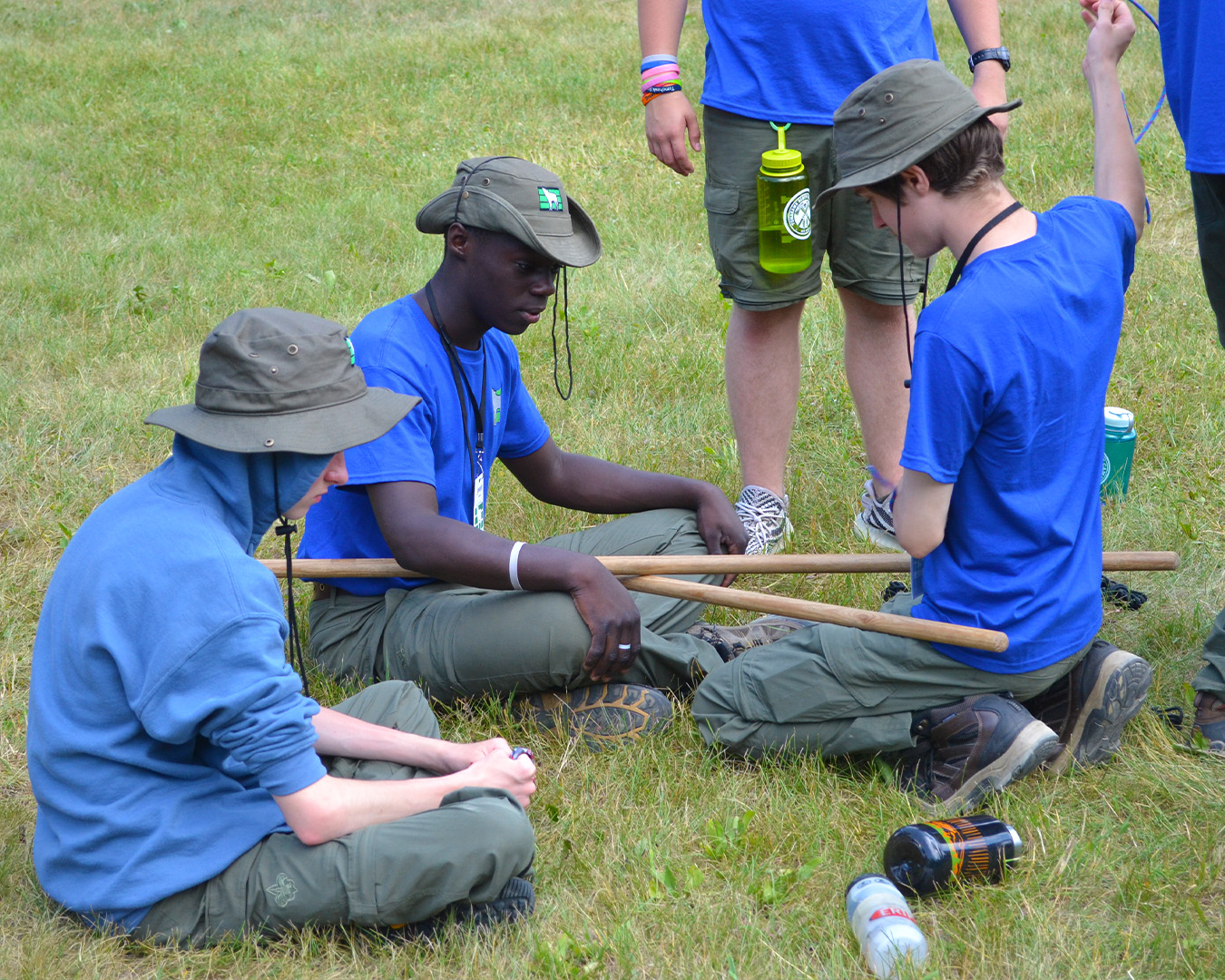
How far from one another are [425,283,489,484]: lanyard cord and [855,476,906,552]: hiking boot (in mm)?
1638

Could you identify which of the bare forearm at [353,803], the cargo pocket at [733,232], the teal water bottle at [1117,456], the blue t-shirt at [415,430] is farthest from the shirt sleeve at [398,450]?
the teal water bottle at [1117,456]

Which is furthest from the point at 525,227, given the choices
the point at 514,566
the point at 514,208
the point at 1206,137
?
the point at 1206,137

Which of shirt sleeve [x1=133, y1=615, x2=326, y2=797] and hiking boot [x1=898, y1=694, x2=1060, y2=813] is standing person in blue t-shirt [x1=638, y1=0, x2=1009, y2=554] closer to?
hiking boot [x1=898, y1=694, x2=1060, y2=813]

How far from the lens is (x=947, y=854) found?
2.85 m

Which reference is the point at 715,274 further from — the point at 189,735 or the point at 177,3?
the point at 177,3

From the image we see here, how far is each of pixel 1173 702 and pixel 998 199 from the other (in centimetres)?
162

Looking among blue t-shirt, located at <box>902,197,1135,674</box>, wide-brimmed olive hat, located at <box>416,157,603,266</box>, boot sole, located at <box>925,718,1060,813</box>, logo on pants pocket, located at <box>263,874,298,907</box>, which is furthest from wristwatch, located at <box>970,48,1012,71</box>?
logo on pants pocket, located at <box>263,874,298,907</box>

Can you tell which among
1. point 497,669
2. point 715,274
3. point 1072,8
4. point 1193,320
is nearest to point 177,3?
point 1072,8

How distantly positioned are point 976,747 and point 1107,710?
39 cm

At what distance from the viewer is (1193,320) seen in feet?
20.9

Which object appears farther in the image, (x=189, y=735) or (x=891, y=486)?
(x=891, y=486)

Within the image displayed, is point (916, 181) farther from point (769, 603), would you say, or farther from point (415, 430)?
point (415, 430)

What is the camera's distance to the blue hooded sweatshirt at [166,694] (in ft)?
7.88

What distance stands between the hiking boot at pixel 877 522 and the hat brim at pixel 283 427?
2.52 metres
